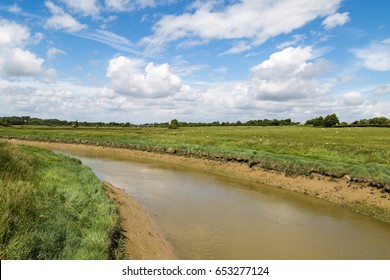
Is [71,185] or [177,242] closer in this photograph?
[177,242]

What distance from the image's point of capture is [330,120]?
319 feet

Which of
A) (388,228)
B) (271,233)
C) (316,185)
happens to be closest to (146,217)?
(271,233)

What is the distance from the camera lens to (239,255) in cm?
1211

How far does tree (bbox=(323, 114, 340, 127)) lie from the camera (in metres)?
96.8

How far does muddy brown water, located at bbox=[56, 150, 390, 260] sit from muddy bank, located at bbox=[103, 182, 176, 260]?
23.3 inches

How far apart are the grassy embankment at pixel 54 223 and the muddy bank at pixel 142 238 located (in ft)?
2.30

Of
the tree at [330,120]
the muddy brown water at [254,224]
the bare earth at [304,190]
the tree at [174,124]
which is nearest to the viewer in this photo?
the muddy brown water at [254,224]

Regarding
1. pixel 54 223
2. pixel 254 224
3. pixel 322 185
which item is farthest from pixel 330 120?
pixel 54 223

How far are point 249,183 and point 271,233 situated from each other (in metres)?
13.4

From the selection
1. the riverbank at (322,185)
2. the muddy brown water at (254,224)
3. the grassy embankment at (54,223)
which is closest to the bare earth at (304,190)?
the riverbank at (322,185)

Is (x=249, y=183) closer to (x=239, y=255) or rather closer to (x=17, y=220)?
(x=239, y=255)

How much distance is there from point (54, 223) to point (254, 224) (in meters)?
10.3

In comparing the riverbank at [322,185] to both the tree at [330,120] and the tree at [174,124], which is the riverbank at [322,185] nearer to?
the tree at [330,120]

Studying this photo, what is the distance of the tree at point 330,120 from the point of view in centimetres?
9675
